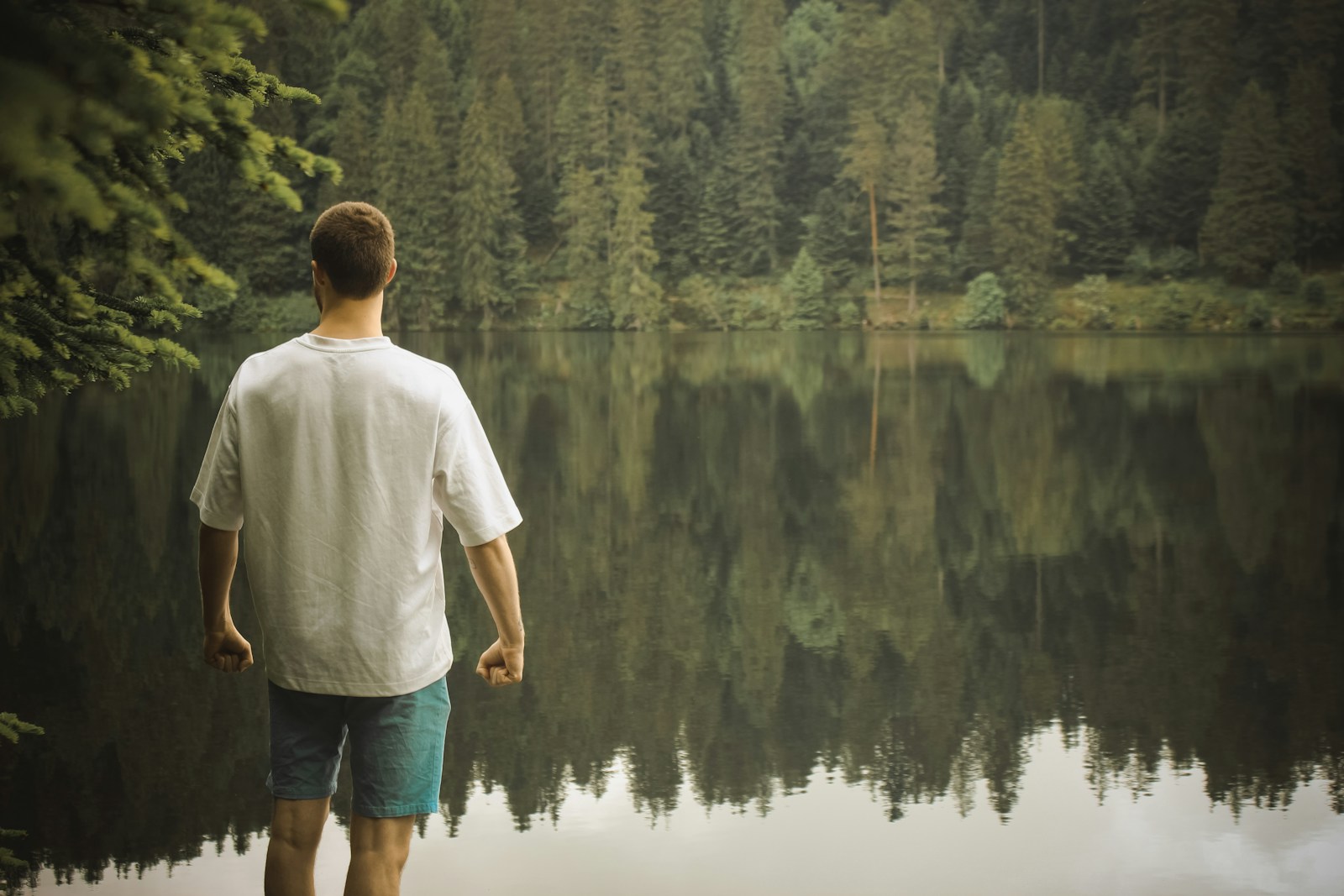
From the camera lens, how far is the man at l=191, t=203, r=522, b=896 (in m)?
2.42

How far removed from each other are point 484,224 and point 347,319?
55.3 m

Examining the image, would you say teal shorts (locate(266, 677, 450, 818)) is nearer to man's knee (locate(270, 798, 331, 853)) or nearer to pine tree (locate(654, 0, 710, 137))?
man's knee (locate(270, 798, 331, 853))

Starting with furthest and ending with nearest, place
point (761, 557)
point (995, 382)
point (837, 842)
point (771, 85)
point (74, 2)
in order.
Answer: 1. point (771, 85)
2. point (995, 382)
3. point (761, 557)
4. point (837, 842)
5. point (74, 2)

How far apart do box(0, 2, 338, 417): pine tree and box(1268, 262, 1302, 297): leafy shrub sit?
51032 mm

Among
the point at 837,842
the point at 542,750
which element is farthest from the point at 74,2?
the point at 542,750

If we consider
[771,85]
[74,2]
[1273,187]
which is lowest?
A: [74,2]

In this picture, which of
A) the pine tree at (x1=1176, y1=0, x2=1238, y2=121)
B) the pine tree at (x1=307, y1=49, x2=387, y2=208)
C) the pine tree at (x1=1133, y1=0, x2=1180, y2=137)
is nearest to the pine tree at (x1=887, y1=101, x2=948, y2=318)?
the pine tree at (x1=1133, y1=0, x2=1180, y2=137)

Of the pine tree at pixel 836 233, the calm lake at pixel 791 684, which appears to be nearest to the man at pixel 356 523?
the calm lake at pixel 791 684

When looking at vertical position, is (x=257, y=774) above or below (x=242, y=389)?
below

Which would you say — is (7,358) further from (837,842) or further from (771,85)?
(771,85)

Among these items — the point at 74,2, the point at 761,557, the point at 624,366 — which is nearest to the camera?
the point at 74,2

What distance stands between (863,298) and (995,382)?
109ft

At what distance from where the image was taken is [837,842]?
3990 millimetres

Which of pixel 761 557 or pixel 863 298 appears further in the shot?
pixel 863 298
